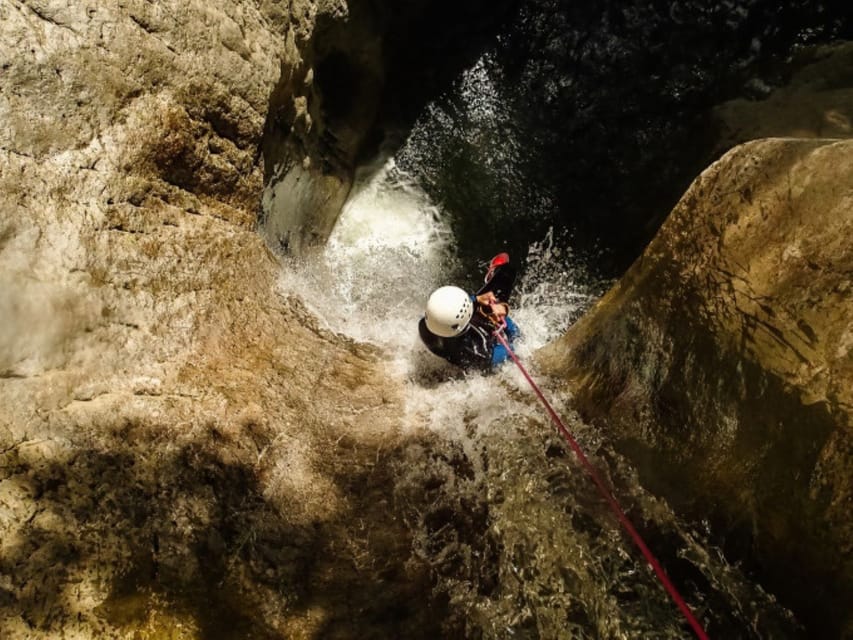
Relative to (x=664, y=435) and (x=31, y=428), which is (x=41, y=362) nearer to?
(x=31, y=428)

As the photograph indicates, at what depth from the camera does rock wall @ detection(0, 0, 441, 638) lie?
2.27 meters

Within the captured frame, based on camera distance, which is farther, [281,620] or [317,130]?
[317,130]

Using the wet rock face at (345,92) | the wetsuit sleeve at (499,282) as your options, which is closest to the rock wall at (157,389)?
the wet rock face at (345,92)

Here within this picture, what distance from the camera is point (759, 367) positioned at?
2.35 meters

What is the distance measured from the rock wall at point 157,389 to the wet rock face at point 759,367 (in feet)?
4.50

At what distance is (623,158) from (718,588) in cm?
406

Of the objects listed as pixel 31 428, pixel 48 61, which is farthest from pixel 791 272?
pixel 48 61

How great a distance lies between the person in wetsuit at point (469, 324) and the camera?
370 cm

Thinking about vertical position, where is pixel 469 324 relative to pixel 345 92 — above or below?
below

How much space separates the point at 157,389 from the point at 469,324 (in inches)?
78.9

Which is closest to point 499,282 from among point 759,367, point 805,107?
point 759,367

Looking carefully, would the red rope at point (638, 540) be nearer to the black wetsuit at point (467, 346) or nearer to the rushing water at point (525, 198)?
the black wetsuit at point (467, 346)

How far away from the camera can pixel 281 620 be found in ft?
7.88

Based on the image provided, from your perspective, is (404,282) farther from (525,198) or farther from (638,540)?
(638,540)
